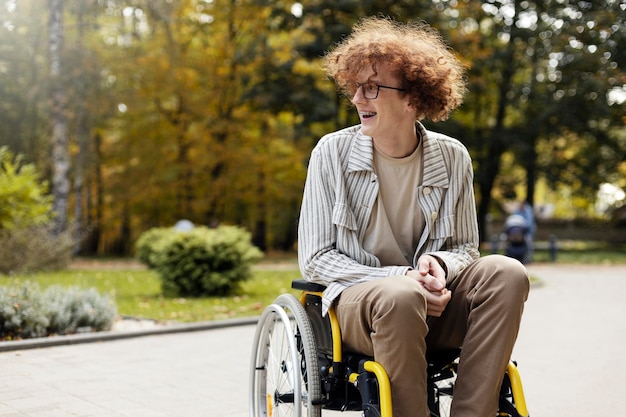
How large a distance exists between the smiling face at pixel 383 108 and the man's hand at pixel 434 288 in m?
0.59

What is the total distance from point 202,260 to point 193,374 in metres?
5.03

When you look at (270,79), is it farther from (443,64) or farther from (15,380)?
(443,64)

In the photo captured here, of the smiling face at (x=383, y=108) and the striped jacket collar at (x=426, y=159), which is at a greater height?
the smiling face at (x=383, y=108)

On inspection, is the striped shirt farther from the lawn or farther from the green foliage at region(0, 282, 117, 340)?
the lawn

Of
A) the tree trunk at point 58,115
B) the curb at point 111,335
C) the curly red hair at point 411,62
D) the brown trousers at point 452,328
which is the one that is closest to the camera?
the brown trousers at point 452,328

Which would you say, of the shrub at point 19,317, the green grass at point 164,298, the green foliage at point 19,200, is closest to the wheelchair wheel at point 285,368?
the shrub at point 19,317

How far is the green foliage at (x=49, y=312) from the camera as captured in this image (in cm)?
676

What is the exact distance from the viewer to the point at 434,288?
9.21ft

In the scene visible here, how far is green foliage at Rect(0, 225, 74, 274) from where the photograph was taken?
44.5 feet

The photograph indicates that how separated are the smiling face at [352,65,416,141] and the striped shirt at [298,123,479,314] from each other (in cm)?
9

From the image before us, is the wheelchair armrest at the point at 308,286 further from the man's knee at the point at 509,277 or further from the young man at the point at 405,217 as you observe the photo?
the man's knee at the point at 509,277

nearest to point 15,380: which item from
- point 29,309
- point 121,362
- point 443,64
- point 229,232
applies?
point 121,362

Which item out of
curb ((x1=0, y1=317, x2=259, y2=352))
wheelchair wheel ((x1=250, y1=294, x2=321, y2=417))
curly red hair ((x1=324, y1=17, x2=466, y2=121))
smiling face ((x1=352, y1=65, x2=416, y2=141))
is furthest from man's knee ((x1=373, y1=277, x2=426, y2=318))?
curb ((x1=0, y1=317, x2=259, y2=352))

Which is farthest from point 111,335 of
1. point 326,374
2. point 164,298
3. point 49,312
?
point 326,374
